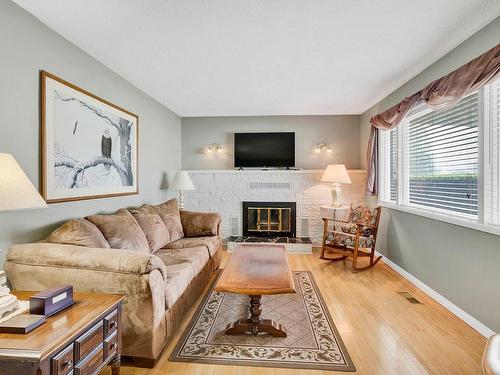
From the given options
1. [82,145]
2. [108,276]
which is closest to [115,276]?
[108,276]

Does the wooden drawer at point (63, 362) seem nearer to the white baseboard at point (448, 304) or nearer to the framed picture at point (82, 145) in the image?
the framed picture at point (82, 145)

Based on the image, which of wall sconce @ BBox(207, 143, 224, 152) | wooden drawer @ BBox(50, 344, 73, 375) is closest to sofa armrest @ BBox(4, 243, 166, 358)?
wooden drawer @ BBox(50, 344, 73, 375)

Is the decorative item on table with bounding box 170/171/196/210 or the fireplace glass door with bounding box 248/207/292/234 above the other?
the decorative item on table with bounding box 170/171/196/210

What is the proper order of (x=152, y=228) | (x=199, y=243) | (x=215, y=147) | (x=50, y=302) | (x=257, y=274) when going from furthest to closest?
1. (x=215, y=147)
2. (x=199, y=243)
3. (x=152, y=228)
4. (x=257, y=274)
5. (x=50, y=302)

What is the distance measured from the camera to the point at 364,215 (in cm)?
394

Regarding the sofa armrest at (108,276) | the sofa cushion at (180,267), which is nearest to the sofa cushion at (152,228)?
the sofa cushion at (180,267)

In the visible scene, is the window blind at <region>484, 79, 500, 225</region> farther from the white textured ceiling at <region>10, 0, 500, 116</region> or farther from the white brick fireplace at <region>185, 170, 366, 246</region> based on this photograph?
the white brick fireplace at <region>185, 170, 366, 246</region>

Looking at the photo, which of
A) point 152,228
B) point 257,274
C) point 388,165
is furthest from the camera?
point 388,165

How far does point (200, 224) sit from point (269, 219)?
5.82 ft

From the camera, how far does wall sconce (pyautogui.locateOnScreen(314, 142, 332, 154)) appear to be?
16.6 ft

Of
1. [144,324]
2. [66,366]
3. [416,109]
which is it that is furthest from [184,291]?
[416,109]

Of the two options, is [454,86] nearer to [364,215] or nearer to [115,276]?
[364,215]

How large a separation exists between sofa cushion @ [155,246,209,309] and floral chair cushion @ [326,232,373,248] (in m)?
1.95

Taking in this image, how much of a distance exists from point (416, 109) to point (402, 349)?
2606mm
